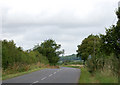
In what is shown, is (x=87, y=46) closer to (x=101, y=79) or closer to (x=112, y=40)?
(x=112, y=40)

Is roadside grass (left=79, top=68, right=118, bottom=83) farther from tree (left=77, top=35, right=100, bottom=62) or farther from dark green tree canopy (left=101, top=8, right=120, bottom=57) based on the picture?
tree (left=77, top=35, right=100, bottom=62)

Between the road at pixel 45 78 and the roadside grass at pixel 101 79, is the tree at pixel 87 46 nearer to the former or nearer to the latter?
the road at pixel 45 78

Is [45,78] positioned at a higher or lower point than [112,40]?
lower

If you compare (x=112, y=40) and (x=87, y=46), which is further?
(x=87, y=46)

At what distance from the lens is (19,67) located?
35125mm

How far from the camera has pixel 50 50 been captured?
90.5 meters

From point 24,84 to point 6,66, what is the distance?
1202cm

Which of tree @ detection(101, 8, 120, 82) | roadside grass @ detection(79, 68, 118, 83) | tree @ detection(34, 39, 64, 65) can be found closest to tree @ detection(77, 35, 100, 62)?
tree @ detection(34, 39, 64, 65)

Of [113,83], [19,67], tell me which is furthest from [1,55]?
[113,83]

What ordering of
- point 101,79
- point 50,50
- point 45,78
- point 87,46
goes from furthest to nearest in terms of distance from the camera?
point 50,50 → point 87,46 → point 45,78 → point 101,79

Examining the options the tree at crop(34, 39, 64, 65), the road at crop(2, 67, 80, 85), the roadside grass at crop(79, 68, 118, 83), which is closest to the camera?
the roadside grass at crop(79, 68, 118, 83)

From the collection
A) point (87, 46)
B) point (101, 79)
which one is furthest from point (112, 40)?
point (87, 46)

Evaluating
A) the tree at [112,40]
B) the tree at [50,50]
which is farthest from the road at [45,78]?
the tree at [50,50]

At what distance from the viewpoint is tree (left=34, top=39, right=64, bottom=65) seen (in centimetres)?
9006
